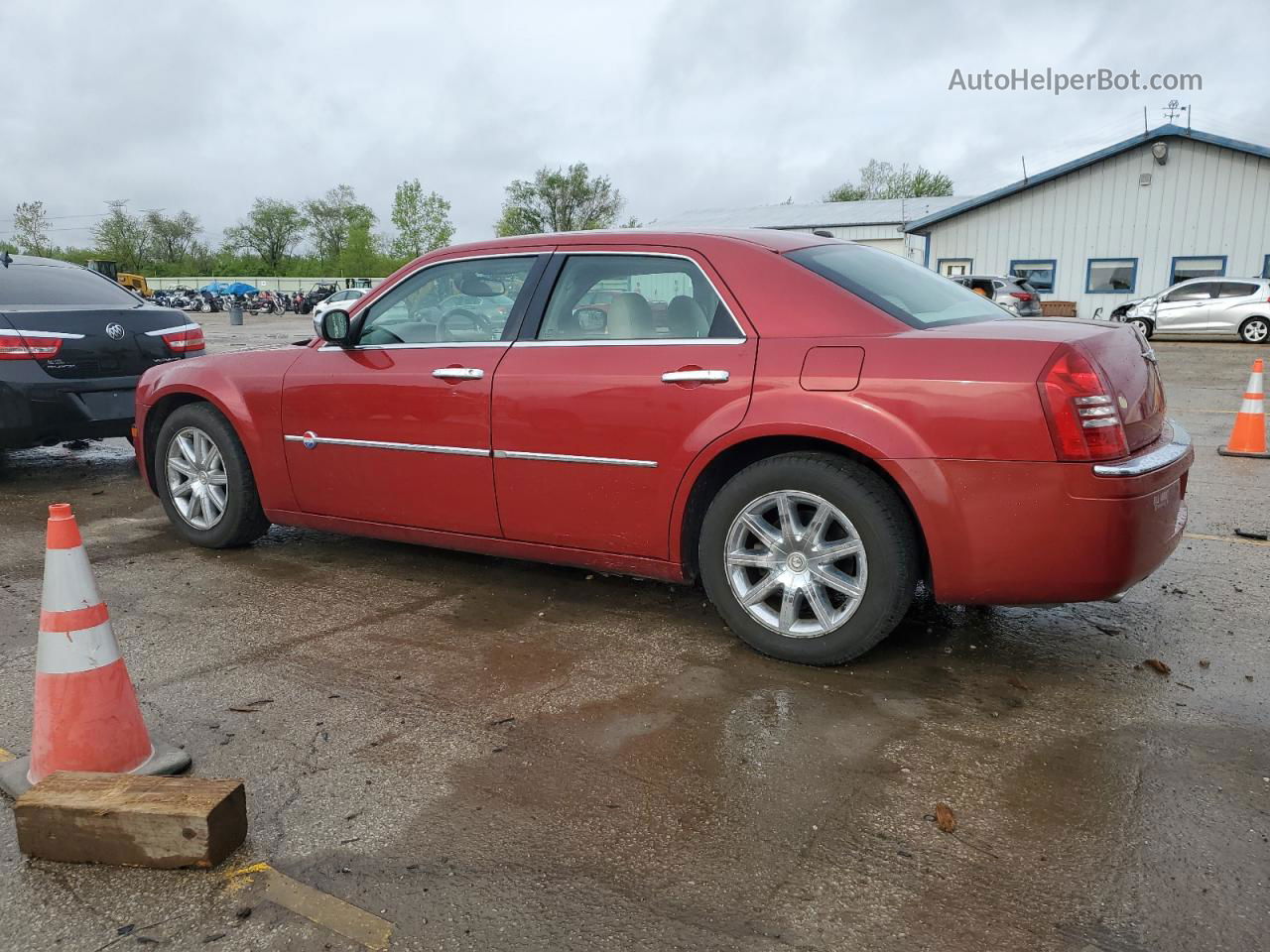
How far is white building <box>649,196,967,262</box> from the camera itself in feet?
162

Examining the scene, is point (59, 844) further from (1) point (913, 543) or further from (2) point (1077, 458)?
(2) point (1077, 458)

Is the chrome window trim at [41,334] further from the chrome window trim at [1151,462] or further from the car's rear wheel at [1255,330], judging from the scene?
the car's rear wheel at [1255,330]

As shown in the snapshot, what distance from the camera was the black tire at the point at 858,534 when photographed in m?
3.45

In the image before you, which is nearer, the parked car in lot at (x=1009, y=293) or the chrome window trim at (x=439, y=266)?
the chrome window trim at (x=439, y=266)

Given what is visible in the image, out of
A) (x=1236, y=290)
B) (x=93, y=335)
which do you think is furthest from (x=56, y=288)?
(x=1236, y=290)

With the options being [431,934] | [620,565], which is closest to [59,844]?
[431,934]

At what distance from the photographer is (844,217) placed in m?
52.1

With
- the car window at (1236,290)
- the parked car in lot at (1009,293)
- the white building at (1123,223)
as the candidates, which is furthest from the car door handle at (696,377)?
the white building at (1123,223)

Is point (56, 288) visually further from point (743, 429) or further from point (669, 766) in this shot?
point (669, 766)

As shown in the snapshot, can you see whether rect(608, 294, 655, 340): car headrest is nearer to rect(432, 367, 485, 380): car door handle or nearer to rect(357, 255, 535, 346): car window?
rect(357, 255, 535, 346): car window

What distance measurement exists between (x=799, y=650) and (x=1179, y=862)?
4.80ft

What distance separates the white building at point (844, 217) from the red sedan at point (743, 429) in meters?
44.6

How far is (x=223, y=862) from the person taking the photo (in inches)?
97.2

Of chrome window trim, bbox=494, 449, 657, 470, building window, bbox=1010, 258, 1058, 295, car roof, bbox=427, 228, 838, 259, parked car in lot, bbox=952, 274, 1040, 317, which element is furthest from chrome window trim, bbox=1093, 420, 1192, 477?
building window, bbox=1010, 258, 1058, 295
